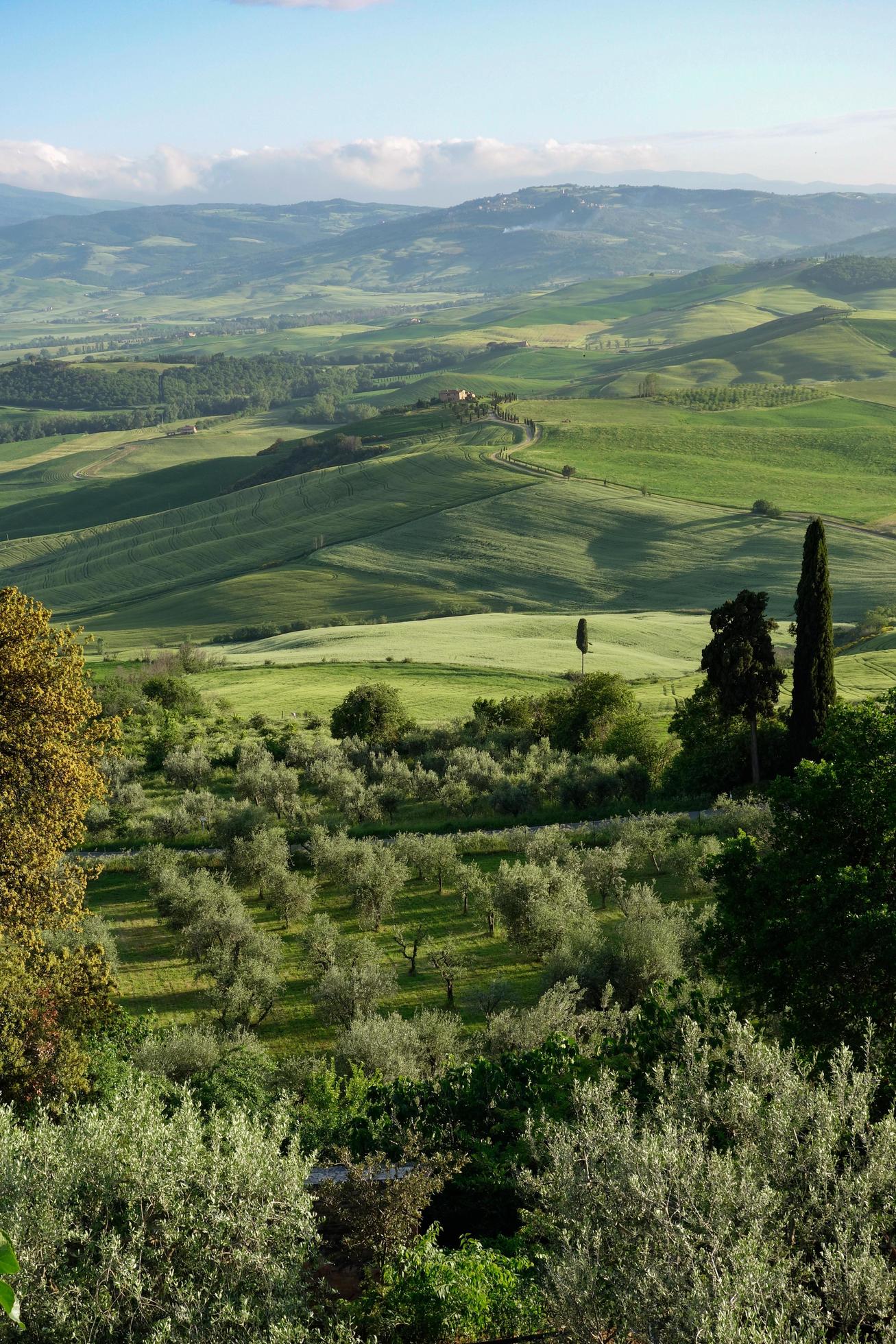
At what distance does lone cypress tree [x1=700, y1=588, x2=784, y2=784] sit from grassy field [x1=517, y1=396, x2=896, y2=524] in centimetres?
8894

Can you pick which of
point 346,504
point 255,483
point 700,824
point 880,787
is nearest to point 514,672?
point 700,824

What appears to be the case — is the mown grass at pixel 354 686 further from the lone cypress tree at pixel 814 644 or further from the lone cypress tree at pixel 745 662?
the lone cypress tree at pixel 814 644

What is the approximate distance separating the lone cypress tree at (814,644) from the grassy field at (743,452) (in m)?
90.1

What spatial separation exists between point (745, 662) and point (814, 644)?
279 centimetres

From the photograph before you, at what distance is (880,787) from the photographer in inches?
798

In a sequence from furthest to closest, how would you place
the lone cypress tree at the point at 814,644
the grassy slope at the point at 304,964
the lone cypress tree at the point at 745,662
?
1. the lone cypress tree at the point at 745,662
2. the lone cypress tree at the point at 814,644
3. the grassy slope at the point at 304,964

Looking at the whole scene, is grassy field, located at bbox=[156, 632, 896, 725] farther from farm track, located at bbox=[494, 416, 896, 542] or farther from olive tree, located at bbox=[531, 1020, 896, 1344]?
olive tree, located at bbox=[531, 1020, 896, 1344]

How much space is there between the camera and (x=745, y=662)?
40750 millimetres

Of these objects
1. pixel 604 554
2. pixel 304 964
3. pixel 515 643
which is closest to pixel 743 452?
pixel 604 554

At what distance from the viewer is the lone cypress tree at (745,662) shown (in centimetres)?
4081

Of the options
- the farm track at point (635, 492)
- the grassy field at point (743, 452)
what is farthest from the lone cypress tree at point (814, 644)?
the grassy field at point (743, 452)

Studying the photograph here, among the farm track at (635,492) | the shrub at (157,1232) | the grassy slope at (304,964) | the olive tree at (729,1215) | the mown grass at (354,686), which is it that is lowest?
the grassy slope at (304,964)

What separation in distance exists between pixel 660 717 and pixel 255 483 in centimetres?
14875

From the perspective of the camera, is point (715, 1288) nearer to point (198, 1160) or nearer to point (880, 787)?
point (198, 1160)
